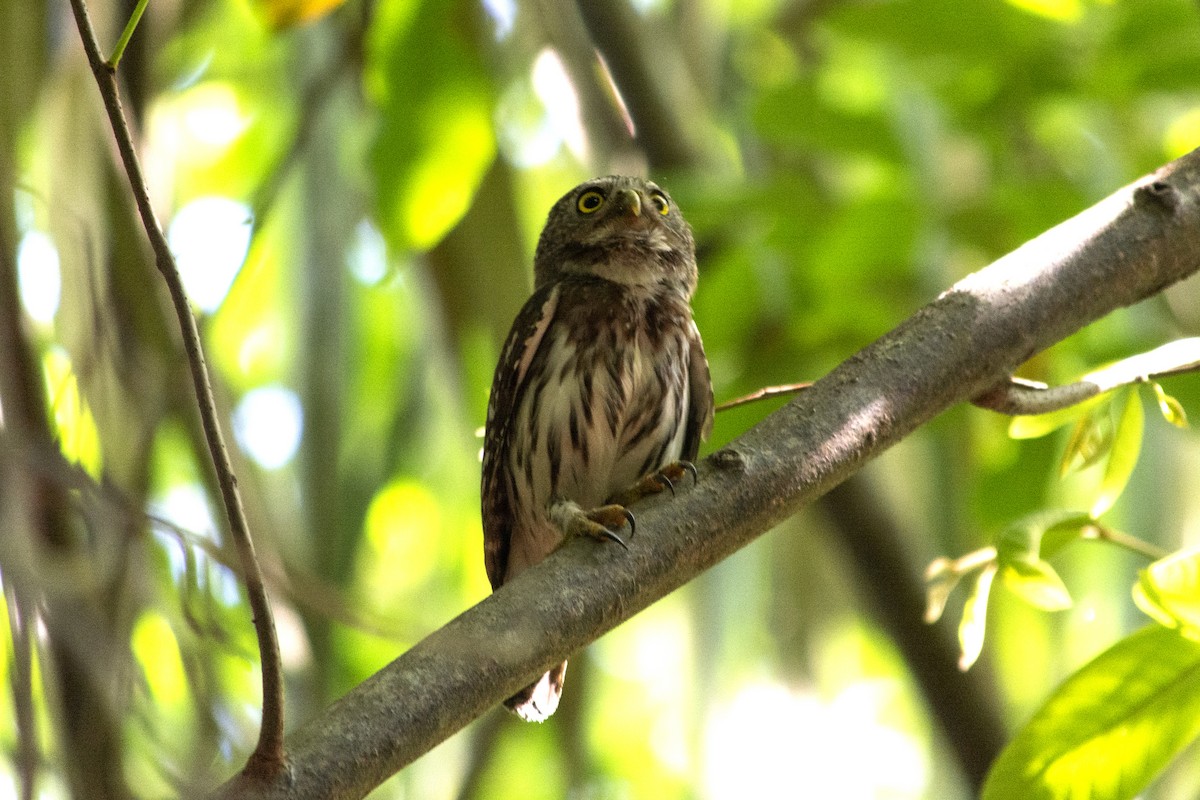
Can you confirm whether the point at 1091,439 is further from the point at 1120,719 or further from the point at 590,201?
the point at 590,201

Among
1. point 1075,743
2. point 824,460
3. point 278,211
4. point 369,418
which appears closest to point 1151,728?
point 1075,743

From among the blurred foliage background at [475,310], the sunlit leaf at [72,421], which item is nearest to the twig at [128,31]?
the blurred foliage background at [475,310]

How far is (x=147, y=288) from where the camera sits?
216cm

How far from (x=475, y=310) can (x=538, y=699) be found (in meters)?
1.01

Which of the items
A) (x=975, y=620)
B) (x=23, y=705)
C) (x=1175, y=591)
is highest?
(x=23, y=705)

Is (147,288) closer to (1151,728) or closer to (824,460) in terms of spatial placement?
(824,460)

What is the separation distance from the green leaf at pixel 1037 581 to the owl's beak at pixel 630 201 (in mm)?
2256

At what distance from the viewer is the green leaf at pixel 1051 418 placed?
7.05 feet

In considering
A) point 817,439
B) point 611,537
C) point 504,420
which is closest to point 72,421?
point 611,537

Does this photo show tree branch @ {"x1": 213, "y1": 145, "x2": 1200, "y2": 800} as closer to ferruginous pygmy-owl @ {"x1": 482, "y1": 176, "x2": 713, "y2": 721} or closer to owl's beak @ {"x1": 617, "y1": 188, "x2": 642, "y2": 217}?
ferruginous pygmy-owl @ {"x1": 482, "y1": 176, "x2": 713, "y2": 721}

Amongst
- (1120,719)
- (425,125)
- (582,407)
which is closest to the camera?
(1120,719)

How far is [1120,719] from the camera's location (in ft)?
6.08

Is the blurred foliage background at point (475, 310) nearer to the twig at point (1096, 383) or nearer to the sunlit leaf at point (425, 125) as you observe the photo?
the sunlit leaf at point (425, 125)

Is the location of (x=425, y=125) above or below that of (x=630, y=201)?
above
